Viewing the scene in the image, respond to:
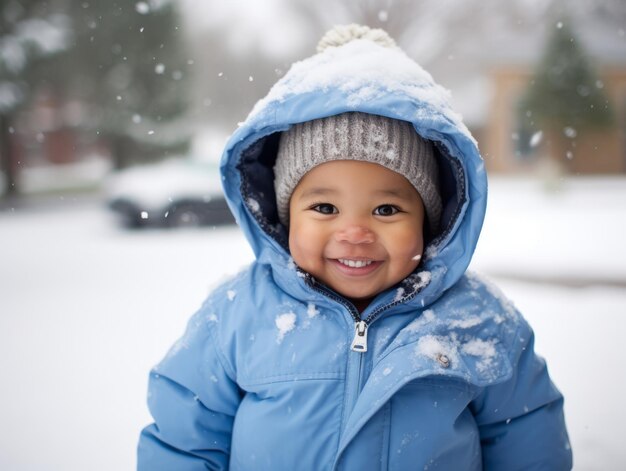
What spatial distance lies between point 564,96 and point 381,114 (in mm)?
16102

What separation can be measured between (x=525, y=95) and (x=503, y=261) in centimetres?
1253

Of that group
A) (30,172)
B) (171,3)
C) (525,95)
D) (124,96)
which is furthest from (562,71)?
(30,172)

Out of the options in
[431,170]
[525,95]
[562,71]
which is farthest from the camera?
[525,95]

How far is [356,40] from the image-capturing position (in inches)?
58.1

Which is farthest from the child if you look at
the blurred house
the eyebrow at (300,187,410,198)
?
the blurred house

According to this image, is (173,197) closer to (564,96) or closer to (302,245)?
(302,245)

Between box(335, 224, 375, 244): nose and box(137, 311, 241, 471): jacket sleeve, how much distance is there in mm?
420

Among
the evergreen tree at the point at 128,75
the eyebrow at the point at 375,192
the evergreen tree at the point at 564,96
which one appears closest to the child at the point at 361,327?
the eyebrow at the point at 375,192

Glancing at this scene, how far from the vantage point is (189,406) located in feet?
4.56

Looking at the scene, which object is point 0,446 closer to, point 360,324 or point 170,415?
point 170,415

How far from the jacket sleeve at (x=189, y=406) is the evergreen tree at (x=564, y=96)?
15.4m

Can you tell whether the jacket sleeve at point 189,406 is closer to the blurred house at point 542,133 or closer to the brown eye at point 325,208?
the brown eye at point 325,208

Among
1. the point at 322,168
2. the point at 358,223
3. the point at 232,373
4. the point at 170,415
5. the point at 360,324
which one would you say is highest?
the point at 322,168

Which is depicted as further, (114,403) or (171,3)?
(171,3)
